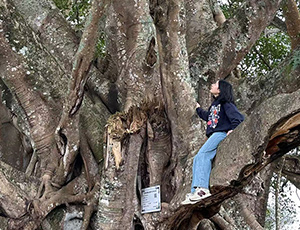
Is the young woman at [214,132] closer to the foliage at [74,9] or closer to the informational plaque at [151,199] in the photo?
the informational plaque at [151,199]

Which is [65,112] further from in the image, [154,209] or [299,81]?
[299,81]

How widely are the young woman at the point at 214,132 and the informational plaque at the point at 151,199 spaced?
49 centimetres

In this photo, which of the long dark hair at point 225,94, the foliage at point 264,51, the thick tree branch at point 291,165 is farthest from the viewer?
the foliage at point 264,51

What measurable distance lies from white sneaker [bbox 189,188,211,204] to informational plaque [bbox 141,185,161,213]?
531mm

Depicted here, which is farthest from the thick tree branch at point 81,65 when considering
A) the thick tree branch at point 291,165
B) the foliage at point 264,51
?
the foliage at point 264,51

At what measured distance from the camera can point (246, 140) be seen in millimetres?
3215

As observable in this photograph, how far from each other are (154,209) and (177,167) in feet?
1.43

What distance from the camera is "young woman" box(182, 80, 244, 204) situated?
138 inches

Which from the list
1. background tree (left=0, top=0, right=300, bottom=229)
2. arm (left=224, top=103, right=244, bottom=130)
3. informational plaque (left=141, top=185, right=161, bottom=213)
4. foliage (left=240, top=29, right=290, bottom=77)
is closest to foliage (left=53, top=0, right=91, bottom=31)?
background tree (left=0, top=0, right=300, bottom=229)

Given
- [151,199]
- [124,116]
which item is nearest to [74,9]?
[124,116]

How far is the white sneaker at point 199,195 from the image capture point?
3.48m

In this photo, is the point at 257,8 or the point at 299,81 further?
the point at 257,8

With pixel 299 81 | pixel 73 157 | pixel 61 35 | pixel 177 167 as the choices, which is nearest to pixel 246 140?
pixel 177 167

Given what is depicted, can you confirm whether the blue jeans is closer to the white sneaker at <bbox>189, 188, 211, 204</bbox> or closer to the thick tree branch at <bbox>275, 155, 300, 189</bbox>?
the white sneaker at <bbox>189, 188, 211, 204</bbox>
